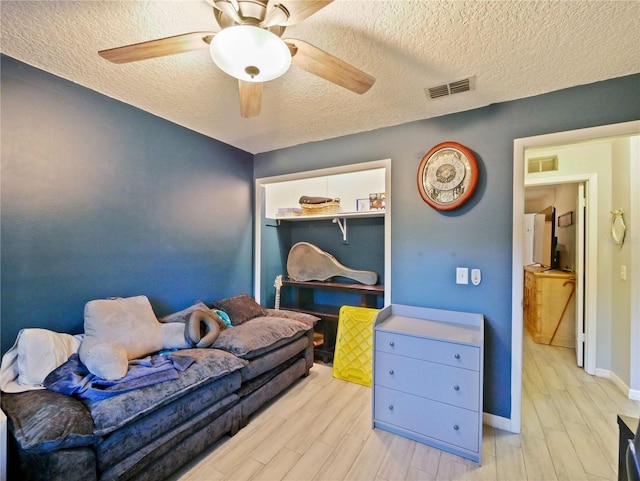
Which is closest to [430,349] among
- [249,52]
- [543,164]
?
[249,52]

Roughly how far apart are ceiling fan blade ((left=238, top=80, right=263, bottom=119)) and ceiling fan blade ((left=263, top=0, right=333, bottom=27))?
0.38 metres

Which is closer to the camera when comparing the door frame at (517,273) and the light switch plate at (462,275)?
the door frame at (517,273)

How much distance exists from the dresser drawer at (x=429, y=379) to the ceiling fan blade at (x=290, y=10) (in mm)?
2033

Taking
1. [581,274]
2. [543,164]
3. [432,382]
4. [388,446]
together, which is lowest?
[388,446]

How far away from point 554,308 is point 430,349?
3159 mm

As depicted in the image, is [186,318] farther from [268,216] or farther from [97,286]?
[268,216]

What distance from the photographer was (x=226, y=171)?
3.09m

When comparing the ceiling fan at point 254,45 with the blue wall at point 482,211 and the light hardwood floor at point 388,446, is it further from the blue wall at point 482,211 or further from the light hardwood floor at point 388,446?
the light hardwood floor at point 388,446

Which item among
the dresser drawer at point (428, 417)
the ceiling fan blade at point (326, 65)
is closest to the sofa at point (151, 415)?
the dresser drawer at point (428, 417)

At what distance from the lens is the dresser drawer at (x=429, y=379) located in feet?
5.82

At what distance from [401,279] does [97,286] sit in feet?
7.88

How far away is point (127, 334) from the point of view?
1.88 meters

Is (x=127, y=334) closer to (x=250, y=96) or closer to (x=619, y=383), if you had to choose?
(x=250, y=96)

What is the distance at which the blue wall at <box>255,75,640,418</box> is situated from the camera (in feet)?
6.32
